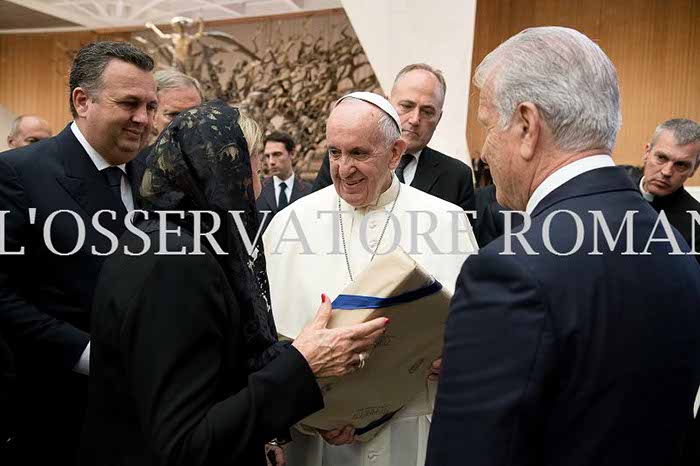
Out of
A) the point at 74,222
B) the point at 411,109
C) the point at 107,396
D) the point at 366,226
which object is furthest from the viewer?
the point at 411,109

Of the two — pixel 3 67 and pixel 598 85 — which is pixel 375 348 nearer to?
pixel 598 85

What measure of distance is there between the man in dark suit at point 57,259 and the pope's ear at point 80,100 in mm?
23

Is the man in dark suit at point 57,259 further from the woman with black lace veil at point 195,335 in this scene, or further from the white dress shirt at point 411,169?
the white dress shirt at point 411,169

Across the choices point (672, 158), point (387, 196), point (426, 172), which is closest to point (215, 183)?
point (387, 196)

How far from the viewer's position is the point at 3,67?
1764cm

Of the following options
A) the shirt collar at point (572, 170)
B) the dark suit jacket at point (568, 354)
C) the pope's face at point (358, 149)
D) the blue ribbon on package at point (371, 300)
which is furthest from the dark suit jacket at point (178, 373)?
the pope's face at point (358, 149)

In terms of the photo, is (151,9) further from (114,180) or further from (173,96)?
(114,180)

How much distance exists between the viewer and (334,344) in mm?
1720

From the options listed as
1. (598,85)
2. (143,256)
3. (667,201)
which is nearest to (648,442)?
(598,85)

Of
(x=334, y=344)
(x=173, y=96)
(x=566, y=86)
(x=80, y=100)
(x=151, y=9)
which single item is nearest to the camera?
(x=566, y=86)

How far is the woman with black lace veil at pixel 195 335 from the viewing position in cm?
147

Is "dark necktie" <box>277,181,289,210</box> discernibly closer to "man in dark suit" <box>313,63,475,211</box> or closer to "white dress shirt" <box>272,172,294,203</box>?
"white dress shirt" <box>272,172,294,203</box>

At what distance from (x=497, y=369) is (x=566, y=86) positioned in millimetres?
533

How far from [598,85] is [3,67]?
19044 millimetres
